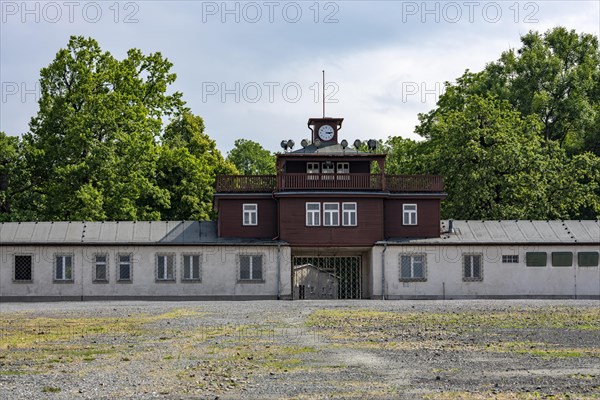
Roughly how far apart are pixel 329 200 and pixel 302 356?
2907cm

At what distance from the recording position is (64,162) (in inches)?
2277

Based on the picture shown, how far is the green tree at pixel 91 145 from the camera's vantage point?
55406 mm

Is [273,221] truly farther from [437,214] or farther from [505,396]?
[505,396]

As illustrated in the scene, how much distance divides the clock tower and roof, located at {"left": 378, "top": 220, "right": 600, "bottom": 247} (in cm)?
637

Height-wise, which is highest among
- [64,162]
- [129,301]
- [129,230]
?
[64,162]

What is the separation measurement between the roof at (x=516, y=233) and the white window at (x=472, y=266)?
2.69 feet

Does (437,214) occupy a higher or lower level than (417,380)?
higher

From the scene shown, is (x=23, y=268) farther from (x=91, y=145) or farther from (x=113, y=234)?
(x=91, y=145)

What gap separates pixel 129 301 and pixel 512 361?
29920 mm

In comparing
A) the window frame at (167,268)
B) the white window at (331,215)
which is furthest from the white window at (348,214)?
the window frame at (167,268)

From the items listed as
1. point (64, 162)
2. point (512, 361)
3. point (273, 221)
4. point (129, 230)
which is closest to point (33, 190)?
point (64, 162)

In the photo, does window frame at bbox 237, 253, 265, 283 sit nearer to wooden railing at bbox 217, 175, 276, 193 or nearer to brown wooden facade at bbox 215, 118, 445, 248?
brown wooden facade at bbox 215, 118, 445, 248

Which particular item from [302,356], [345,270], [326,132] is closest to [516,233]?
[345,270]

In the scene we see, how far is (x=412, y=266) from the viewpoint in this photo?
47.5 metres
